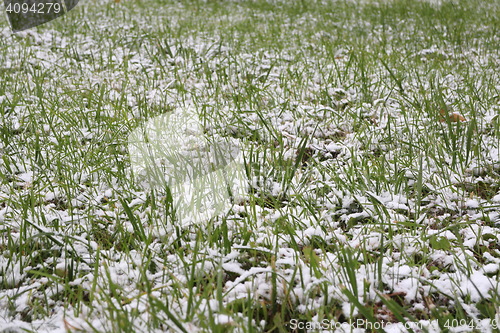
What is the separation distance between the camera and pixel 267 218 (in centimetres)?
212

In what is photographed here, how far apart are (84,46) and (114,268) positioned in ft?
14.9

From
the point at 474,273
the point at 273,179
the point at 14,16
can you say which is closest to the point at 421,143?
the point at 273,179

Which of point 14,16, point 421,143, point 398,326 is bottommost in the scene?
point 398,326

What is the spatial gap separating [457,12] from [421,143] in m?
5.88

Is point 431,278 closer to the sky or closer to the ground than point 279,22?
closer to the ground

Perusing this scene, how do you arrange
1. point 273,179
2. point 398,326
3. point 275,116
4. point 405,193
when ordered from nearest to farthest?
point 398,326
point 405,193
point 273,179
point 275,116

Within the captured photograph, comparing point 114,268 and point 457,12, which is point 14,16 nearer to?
point 114,268

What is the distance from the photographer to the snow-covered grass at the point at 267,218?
59.9 inches

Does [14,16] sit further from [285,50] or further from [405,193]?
[405,193]

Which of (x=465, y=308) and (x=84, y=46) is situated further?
(x=84, y=46)

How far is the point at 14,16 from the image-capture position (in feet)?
21.5

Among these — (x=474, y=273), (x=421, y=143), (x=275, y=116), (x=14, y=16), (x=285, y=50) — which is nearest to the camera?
(x=474, y=273)

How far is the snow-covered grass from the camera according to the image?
152cm

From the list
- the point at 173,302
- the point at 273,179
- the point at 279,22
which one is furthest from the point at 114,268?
the point at 279,22
